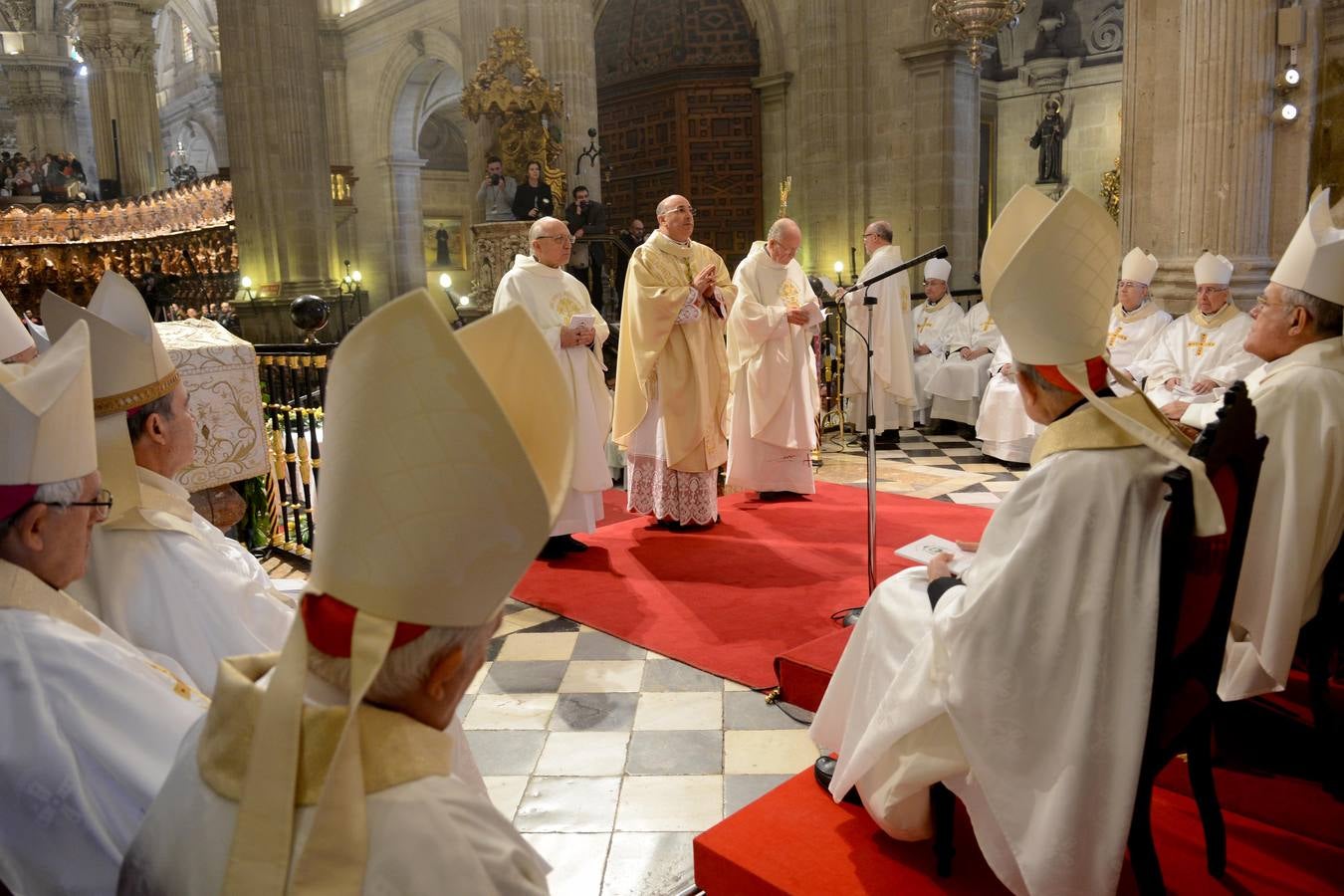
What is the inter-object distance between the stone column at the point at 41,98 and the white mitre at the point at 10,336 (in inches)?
973

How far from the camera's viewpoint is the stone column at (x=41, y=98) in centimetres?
2391

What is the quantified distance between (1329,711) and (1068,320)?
1.70 m

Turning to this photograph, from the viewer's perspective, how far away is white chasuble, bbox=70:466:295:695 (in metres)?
2.31

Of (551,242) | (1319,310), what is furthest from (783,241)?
(1319,310)

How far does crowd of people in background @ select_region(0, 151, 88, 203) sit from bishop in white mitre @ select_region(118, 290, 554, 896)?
21.0 m

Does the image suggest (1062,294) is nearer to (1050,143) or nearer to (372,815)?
(372,815)

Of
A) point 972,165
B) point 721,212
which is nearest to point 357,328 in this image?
point 972,165

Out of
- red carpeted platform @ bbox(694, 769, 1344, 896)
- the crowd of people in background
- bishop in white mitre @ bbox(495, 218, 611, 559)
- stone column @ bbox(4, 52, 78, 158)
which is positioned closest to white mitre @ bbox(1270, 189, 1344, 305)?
red carpeted platform @ bbox(694, 769, 1344, 896)

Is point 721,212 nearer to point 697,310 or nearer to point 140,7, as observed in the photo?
point 697,310

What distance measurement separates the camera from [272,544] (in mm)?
5973

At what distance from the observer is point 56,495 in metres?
1.82

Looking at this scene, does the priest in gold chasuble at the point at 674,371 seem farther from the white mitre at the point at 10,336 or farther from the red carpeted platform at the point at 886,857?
the red carpeted platform at the point at 886,857

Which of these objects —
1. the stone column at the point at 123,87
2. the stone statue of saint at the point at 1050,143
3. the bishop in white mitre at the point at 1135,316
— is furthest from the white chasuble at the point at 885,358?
the stone column at the point at 123,87

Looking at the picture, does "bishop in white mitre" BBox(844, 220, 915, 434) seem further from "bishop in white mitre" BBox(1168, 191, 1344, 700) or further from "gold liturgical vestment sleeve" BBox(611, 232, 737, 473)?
"bishop in white mitre" BBox(1168, 191, 1344, 700)
